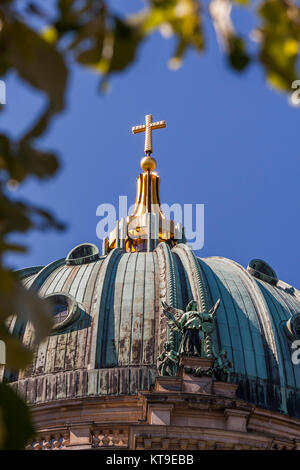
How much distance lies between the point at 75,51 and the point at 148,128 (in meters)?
41.7

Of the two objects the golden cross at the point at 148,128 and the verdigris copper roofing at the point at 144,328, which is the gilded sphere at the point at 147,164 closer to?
the golden cross at the point at 148,128

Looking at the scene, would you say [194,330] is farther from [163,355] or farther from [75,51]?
[75,51]

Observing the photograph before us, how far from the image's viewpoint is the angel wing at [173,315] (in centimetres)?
2839

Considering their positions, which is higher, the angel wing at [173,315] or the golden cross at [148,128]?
the golden cross at [148,128]

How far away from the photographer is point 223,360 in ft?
92.3

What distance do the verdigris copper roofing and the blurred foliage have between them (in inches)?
975

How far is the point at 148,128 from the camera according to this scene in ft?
149

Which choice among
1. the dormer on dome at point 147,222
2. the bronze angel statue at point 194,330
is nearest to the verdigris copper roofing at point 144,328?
the bronze angel statue at point 194,330

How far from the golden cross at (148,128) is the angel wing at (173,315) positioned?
54.8 feet

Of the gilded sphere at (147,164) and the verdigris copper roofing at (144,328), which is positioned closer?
the verdigris copper roofing at (144,328)

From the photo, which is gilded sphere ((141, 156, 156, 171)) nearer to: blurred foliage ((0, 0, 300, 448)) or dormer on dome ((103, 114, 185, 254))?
dormer on dome ((103, 114, 185, 254))

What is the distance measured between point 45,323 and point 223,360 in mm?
24793
